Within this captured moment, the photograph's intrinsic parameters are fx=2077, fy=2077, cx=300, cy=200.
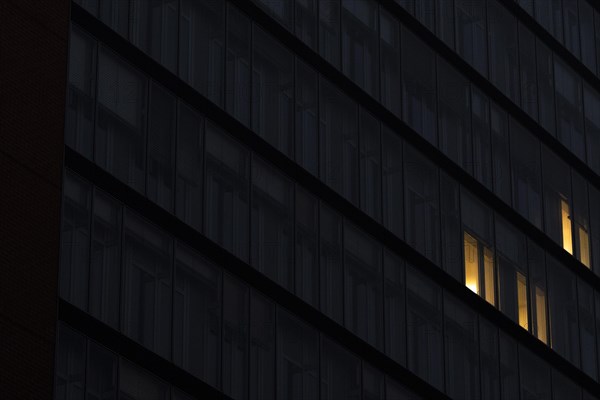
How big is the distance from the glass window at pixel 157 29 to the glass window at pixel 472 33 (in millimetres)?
12402

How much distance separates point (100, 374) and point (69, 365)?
1001mm

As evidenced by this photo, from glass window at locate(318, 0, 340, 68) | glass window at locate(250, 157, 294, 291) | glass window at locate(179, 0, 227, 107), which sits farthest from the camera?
glass window at locate(318, 0, 340, 68)

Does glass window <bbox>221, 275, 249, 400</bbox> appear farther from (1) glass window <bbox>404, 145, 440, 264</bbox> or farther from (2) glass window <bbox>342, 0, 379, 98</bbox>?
(2) glass window <bbox>342, 0, 379, 98</bbox>

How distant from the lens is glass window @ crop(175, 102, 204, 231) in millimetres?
45219

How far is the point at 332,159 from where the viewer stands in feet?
165

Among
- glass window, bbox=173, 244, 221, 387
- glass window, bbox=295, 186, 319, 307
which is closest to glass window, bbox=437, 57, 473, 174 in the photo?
glass window, bbox=295, 186, 319, 307

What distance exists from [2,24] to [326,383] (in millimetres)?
11892

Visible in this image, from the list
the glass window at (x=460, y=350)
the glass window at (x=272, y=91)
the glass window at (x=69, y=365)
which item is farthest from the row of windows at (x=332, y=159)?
the glass window at (x=69, y=365)

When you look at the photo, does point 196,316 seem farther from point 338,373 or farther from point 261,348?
point 338,373

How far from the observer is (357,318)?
49.0 m

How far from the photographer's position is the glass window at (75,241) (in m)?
41.6

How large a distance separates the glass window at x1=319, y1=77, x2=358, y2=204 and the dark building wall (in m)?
9.26

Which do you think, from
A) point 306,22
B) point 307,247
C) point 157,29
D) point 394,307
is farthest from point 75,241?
point 306,22

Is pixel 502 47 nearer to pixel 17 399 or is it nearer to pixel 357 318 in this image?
pixel 357 318
